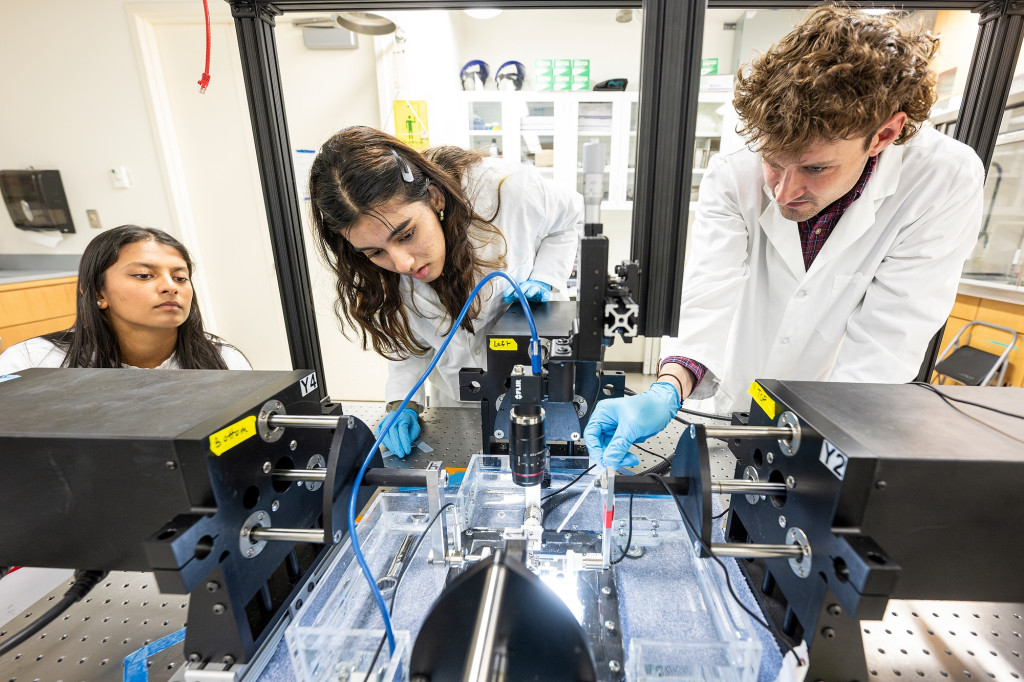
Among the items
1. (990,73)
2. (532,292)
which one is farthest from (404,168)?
(990,73)

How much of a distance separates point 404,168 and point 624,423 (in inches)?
29.6

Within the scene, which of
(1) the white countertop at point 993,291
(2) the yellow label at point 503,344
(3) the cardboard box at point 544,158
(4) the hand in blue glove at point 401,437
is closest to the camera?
(2) the yellow label at point 503,344

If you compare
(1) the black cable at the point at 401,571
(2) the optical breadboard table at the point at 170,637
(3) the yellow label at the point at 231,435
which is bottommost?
(2) the optical breadboard table at the point at 170,637

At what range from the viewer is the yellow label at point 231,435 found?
469 millimetres

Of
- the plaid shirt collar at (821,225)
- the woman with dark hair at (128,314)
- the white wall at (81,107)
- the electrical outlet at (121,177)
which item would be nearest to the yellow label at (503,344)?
the plaid shirt collar at (821,225)

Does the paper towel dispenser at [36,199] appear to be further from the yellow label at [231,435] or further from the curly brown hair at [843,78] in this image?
the curly brown hair at [843,78]

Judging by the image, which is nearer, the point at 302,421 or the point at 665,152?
the point at 302,421

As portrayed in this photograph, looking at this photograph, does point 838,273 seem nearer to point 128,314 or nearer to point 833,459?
point 833,459

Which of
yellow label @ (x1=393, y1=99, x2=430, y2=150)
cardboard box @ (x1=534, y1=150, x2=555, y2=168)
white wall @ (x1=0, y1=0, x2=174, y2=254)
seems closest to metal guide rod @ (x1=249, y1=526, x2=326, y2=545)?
yellow label @ (x1=393, y1=99, x2=430, y2=150)

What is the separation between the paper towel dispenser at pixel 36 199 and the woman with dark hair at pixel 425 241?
2678 mm

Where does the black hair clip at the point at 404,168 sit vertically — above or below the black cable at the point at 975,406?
above

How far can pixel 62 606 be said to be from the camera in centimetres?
48

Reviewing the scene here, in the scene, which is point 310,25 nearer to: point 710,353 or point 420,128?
point 420,128

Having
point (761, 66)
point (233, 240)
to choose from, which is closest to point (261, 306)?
point (233, 240)
